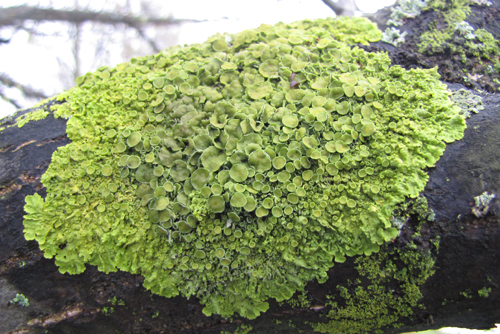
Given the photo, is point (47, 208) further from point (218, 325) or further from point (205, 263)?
point (218, 325)

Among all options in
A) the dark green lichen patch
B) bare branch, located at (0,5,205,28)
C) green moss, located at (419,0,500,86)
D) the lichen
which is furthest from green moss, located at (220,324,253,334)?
bare branch, located at (0,5,205,28)

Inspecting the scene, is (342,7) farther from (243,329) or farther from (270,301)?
(243,329)

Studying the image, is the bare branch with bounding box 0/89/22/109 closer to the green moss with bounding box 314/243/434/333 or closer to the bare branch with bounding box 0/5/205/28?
the bare branch with bounding box 0/5/205/28

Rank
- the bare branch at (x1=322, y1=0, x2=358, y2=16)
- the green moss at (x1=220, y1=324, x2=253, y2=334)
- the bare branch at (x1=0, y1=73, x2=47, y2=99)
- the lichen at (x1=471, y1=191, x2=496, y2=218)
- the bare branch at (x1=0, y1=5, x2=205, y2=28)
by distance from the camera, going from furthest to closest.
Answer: the bare branch at (x1=322, y1=0, x2=358, y2=16) < the bare branch at (x1=0, y1=73, x2=47, y2=99) < the bare branch at (x1=0, y1=5, x2=205, y2=28) < the green moss at (x1=220, y1=324, x2=253, y2=334) < the lichen at (x1=471, y1=191, x2=496, y2=218)

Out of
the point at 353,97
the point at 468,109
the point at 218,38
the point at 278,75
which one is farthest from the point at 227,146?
the point at 468,109

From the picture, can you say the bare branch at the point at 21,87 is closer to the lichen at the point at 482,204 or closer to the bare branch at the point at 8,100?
the bare branch at the point at 8,100

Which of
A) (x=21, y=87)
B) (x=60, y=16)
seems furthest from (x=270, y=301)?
(x=21, y=87)
